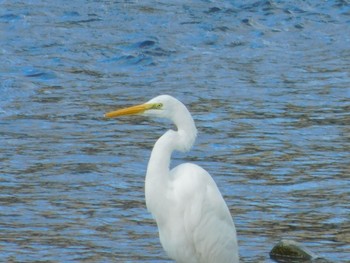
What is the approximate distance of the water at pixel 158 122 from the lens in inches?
389

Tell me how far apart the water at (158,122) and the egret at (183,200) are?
1.06 m

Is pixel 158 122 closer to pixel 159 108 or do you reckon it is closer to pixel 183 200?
pixel 183 200

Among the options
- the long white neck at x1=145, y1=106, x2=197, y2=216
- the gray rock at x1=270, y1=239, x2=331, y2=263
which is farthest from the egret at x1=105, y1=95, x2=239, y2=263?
the gray rock at x1=270, y1=239, x2=331, y2=263

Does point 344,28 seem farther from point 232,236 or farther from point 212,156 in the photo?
point 232,236

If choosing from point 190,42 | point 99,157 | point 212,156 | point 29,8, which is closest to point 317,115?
point 212,156

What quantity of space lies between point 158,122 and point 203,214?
5.79 meters

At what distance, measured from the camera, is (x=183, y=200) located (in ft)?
26.1

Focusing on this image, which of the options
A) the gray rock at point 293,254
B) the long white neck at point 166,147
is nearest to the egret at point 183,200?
the long white neck at point 166,147

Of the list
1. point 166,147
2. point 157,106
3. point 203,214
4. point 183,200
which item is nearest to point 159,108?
point 157,106

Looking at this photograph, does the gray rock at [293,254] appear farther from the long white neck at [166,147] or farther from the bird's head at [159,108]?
the bird's head at [159,108]

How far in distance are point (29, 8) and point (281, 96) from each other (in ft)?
20.5

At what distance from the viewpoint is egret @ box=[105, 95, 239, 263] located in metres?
7.84

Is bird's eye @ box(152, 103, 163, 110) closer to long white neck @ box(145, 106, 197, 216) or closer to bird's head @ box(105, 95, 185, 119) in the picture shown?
bird's head @ box(105, 95, 185, 119)

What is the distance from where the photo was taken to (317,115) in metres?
14.0
